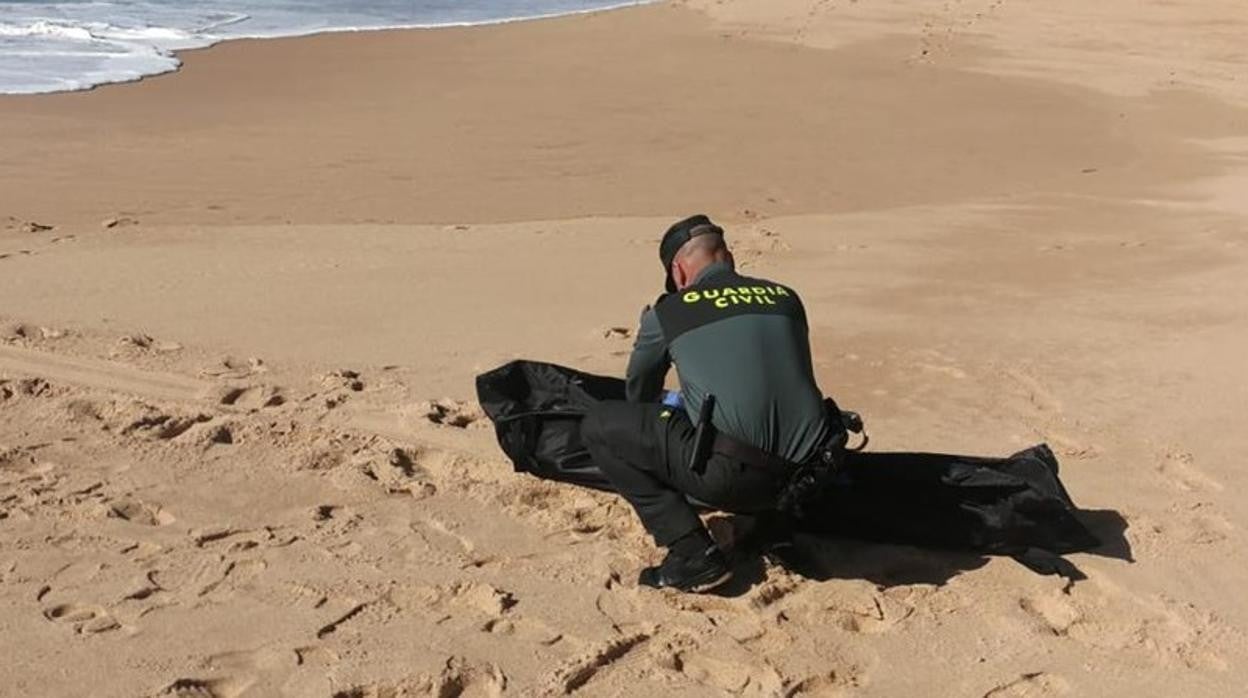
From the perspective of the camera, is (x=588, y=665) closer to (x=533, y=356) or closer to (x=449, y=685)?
(x=449, y=685)

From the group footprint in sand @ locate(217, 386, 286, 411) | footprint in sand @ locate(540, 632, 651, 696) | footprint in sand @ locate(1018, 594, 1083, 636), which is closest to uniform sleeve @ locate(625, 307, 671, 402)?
footprint in sand @ locate(540, 632, 651, 696)

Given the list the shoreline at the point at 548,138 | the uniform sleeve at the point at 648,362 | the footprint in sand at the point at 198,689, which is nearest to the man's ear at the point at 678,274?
the uniform sleeve at the point at 648,362

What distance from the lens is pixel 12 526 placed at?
14.0 feet

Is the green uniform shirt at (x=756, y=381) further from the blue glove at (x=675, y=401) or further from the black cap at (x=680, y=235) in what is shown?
the black cap at (x=680, y=235)

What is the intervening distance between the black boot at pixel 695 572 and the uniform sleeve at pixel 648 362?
1.68 ft

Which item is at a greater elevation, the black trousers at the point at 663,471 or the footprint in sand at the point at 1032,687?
the black trousers at the point at 663,471

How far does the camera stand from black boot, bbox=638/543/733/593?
154 inches

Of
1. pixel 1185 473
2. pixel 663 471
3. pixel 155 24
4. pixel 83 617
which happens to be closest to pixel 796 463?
pixel 663 471

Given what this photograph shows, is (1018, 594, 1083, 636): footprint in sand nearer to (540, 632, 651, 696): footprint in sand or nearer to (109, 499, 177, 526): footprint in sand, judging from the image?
(540, 632, 651, 696): footprint in sand

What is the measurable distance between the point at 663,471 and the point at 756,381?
15.8 inches

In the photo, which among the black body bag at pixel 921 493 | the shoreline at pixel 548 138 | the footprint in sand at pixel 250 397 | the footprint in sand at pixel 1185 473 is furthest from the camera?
the shoreline at pixel 548 138

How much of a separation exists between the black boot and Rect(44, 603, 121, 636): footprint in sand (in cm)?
153

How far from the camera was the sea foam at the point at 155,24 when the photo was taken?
15578 millimetres

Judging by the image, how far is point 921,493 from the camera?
4.32 meters
